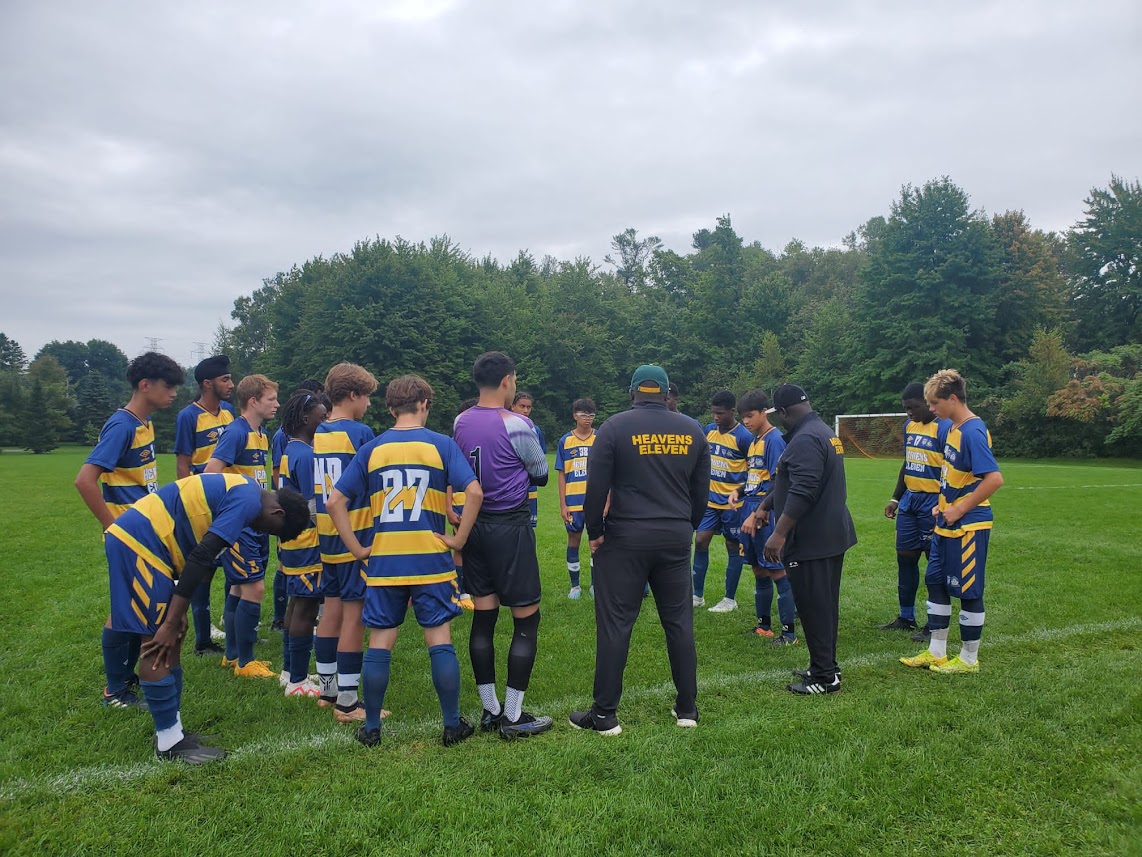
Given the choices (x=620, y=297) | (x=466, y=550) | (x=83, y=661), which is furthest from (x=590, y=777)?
(x=620, y=297)

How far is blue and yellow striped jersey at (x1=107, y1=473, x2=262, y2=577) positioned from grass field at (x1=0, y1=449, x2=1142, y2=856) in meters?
1.19

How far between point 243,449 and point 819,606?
4.77 metres

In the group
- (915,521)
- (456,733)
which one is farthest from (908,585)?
(456,733)

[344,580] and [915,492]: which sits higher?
[915,492]

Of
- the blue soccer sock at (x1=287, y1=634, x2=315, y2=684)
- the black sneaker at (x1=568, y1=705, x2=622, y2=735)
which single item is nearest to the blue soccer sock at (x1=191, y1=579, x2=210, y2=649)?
the blue soccer sock at (x1=287, y1=634, x2=315, y2=684)

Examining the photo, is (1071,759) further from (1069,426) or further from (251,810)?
(1069,426)

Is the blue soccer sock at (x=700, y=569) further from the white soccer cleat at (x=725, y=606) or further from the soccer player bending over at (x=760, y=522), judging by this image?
the soccer player bending over at (x=760, y=522)

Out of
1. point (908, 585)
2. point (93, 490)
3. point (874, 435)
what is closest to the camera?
point (93, 490)

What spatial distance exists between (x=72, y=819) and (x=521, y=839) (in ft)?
7.04

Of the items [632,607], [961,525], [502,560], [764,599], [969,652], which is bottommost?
[969,652]

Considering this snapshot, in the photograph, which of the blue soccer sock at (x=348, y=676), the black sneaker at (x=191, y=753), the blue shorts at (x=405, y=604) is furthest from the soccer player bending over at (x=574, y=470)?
the black sneaker at (x=191, y=753)

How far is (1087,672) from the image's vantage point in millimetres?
4961

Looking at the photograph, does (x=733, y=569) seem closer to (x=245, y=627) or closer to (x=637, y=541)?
(x=637, y=541)

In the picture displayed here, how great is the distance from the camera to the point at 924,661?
5.57 meters
